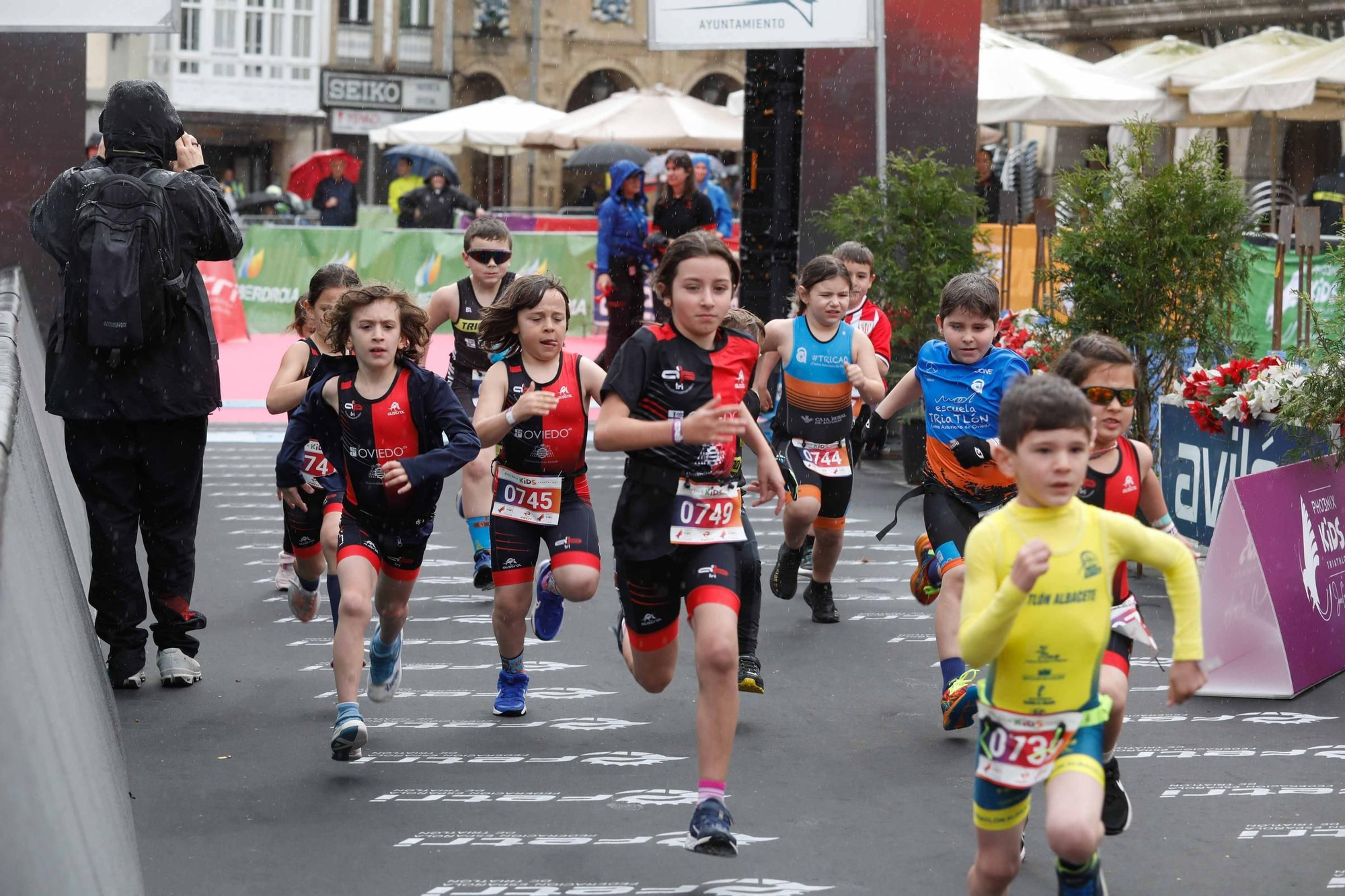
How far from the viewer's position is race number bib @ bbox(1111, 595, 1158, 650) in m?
4.78

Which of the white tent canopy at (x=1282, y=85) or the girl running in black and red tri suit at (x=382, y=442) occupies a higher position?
the white tent canopy at (x=1282, y=85)

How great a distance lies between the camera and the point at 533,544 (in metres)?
6.44

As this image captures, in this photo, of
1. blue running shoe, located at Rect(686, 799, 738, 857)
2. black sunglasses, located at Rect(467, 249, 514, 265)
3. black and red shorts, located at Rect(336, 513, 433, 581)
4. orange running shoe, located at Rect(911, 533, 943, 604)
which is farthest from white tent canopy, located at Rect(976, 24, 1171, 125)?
blue running shoe, located at Rect(686, 799, 738, 857)

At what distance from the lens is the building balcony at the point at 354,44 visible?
51.6 meters

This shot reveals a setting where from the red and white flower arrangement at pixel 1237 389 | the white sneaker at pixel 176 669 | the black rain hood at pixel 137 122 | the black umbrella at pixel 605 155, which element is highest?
the black umbrella at pixel 605 155

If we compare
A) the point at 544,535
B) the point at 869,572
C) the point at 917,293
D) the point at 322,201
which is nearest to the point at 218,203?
the point at 544,535

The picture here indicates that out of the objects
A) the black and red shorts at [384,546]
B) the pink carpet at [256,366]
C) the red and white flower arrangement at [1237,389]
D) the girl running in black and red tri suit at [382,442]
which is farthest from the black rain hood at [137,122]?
the pink carpet at [256,366]

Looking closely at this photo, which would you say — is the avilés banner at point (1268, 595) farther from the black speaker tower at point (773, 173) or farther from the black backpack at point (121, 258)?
the black speaker tower at point (773, 173)

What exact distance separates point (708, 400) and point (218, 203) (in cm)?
259

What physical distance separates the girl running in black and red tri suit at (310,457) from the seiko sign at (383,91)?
45395 millimetres

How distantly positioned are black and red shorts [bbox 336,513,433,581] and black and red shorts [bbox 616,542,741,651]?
3.36 feet

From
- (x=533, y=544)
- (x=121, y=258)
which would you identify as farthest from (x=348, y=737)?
(x=121, y=258)

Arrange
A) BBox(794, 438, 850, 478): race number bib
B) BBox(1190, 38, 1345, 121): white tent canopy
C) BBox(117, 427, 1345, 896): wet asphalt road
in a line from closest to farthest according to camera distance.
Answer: BBox(117, 427, 1345, 896): wet asphalt road
BBox(794, 438, 850, 478): race number bib
BBox(1190, 38, 1345, 121): white tent canopy

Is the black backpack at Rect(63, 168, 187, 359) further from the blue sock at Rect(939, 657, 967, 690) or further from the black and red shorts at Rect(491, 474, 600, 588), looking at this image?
the blue sock at Rect(939, 657, 967, 690)
